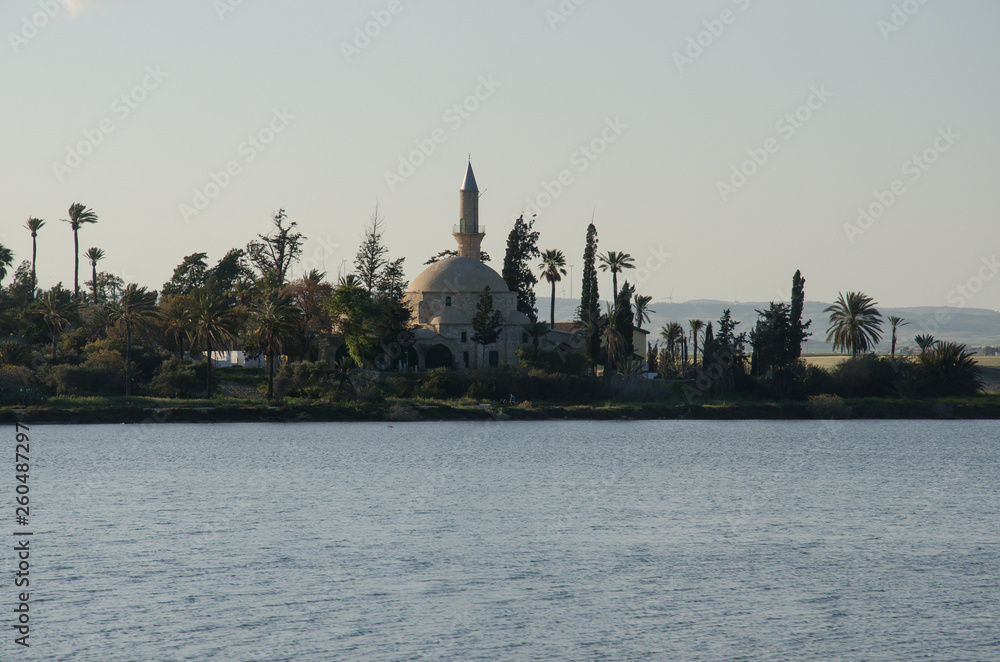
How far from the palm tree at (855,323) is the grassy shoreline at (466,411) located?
26.3ft

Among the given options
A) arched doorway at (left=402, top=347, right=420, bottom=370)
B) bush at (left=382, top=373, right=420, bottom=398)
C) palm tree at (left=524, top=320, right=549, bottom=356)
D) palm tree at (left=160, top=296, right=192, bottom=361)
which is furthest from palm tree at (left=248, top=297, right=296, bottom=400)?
palm tree at (left=524, top=320, right=549, bottom=356)

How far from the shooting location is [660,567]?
2273 centimetres

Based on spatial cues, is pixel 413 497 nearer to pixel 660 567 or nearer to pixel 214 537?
pixel 214 537

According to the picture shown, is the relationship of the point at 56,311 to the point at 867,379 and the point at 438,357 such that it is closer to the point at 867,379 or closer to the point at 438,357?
the point at 438,357

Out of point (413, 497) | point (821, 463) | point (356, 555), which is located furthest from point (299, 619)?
point (821, 463)

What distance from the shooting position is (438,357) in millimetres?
77875

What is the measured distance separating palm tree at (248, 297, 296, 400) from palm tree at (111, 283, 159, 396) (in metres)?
7.07

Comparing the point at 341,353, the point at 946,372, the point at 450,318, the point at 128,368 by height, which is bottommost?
the point at 128,368

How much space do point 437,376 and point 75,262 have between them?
45.3 m

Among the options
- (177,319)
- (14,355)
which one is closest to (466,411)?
(177,319)

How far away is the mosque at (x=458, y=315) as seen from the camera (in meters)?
77.9

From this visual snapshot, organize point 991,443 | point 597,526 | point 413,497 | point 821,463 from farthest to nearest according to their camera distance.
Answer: point 991,443, point 821,463, point 413,497, point 597,526

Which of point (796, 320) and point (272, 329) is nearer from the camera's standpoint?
point (272, 329)

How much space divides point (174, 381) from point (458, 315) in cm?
2221
